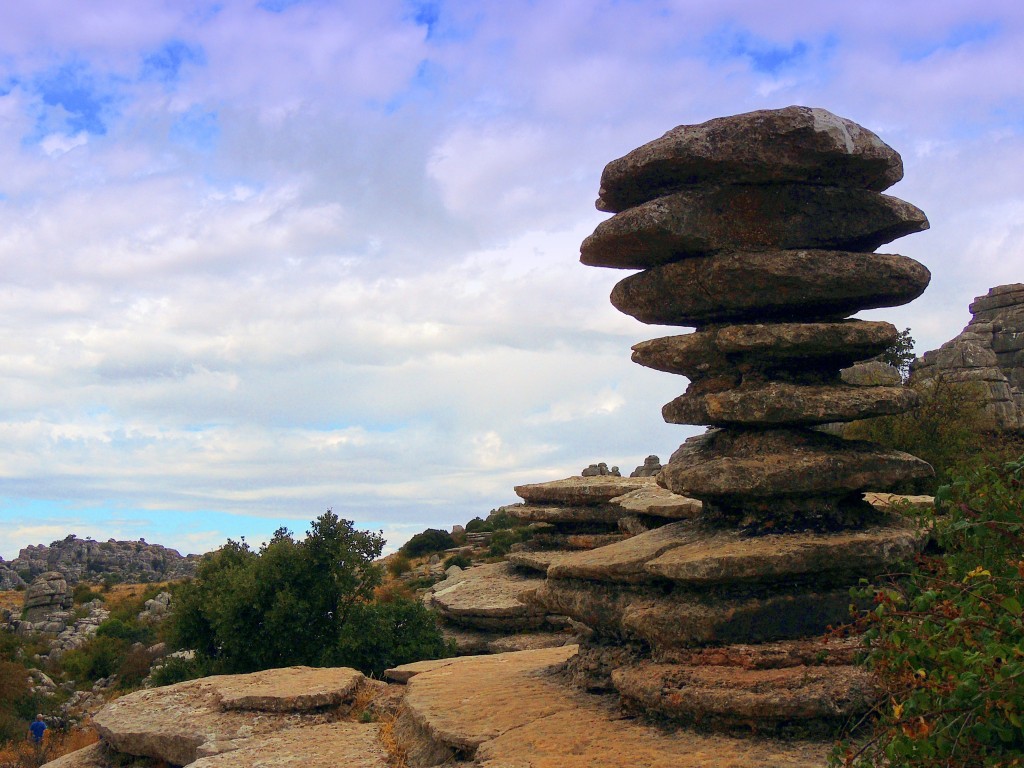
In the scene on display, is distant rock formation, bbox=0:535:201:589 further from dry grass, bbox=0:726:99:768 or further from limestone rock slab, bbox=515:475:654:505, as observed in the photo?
limestone rock slab, bbox=515:475:654:505

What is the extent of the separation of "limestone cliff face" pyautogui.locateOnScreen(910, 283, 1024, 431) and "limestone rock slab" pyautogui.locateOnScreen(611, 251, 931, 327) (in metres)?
25.3

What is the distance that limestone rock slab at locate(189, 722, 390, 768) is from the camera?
10.2 m

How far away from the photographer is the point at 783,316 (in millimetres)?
10797

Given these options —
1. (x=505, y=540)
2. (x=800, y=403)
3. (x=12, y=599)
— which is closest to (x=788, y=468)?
(x=800, y=403)

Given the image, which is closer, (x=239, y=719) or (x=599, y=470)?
(x=239, y=719)

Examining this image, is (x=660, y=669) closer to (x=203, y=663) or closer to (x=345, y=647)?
(x=345, y=647)

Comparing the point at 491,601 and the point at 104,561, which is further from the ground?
the point at 104,561

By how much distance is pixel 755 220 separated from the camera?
1067cm

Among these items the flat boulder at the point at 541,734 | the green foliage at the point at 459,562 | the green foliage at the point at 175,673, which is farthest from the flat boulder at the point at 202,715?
the green foliage at the point at 459,562

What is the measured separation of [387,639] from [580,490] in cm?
590

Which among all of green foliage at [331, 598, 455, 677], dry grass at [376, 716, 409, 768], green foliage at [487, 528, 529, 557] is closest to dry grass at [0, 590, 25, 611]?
green foliage at [487, 528, 529, 557]

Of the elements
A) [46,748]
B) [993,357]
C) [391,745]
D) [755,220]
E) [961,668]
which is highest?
[993,357]

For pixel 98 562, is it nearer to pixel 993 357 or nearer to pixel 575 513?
pixel 993 357

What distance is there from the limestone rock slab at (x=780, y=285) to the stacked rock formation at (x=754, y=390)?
0.02m
